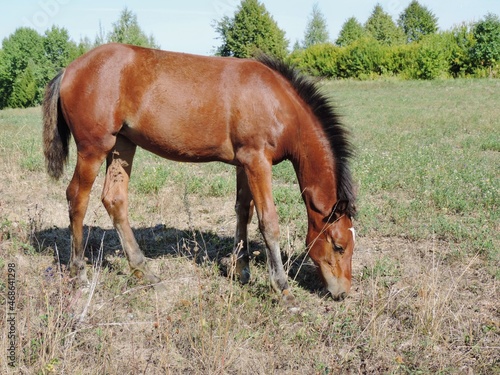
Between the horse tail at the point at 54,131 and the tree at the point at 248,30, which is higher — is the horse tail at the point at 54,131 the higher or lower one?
the lower one

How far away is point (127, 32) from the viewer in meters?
60.6

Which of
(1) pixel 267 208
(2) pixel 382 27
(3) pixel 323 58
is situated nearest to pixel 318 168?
(1) pixel 267 208

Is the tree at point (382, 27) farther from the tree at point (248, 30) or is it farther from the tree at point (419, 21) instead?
the tree at point (248, 30)

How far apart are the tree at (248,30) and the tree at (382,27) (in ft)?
52.4

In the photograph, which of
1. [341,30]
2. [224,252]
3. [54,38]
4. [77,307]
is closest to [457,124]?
[224,252]

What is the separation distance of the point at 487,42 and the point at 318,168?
116 ft

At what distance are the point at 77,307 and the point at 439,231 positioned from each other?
4.04 metres

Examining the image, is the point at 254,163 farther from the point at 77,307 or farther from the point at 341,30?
the point at 341,30

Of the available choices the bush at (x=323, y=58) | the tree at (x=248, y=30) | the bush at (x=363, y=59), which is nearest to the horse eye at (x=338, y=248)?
the bush at (x=363, y=59)

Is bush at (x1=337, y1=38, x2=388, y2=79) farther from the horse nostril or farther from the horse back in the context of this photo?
the horse nostril

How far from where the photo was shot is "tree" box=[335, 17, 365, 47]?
63.9 meters

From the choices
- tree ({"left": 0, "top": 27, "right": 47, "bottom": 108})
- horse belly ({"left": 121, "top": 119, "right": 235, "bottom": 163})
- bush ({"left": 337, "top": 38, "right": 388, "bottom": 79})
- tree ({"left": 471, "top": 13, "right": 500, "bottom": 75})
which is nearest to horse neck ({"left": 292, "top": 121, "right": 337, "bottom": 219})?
horse belly ({"left": 121, "top": 119, "right": 235, "bottom": 163})

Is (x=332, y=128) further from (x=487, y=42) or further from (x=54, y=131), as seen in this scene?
(x=487, y=42)

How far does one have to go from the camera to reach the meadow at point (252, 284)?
130 inches
